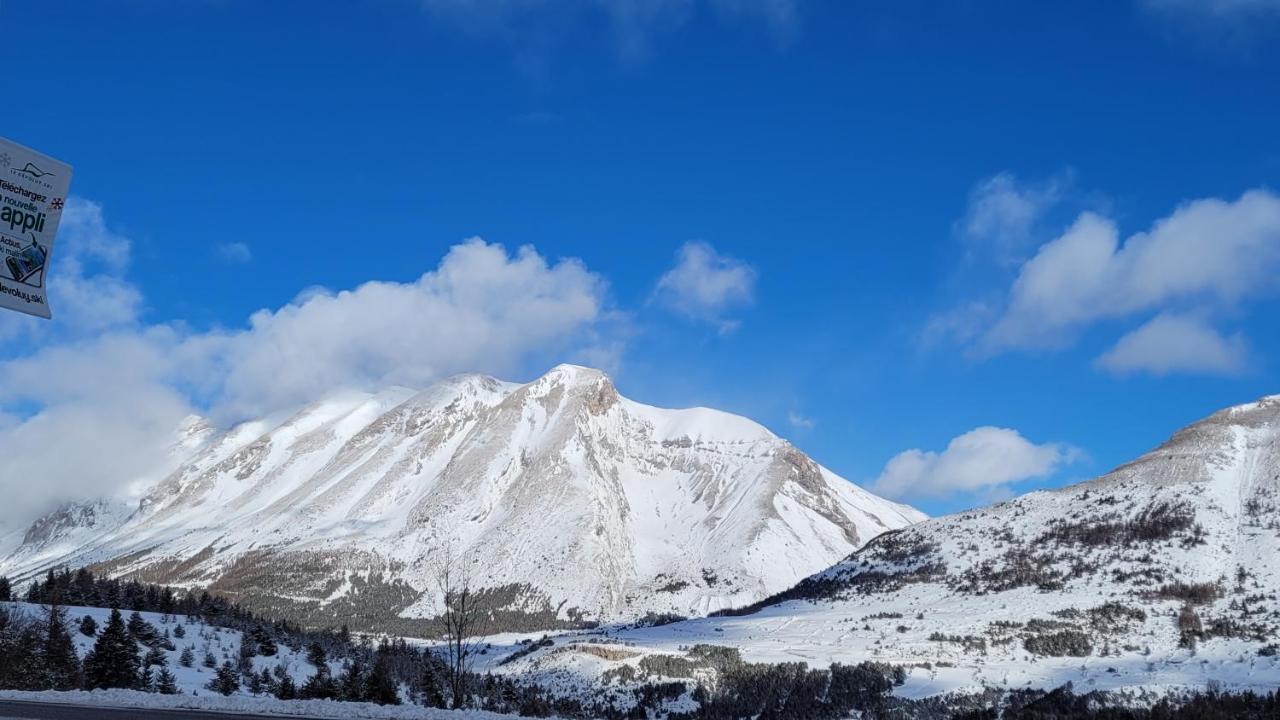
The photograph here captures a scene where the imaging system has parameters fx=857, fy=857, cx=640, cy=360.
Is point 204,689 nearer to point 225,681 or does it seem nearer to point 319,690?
point 225,681

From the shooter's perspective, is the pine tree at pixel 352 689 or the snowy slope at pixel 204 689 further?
the pine tree at pixel 352 689

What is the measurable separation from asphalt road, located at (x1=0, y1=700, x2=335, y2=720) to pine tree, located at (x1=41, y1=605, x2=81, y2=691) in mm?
25822

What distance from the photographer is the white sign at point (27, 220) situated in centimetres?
1324

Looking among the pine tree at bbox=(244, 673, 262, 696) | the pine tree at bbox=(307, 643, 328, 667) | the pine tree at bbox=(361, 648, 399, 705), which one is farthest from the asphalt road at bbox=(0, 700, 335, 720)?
the pine tree at bbox=(307, 643, 328, 667)

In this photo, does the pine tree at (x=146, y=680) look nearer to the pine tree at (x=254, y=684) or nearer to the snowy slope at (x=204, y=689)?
the snowy slope at (x=204, y=689)

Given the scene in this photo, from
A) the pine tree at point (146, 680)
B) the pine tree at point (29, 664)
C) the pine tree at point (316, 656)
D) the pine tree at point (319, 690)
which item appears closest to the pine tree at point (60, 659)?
the pine tree at point (29, 664)

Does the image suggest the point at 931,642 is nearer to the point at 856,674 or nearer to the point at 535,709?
the point at 856,674

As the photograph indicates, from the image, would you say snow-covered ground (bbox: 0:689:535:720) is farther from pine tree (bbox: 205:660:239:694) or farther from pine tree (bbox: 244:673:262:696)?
pine tree (bbox: 244:673:262:696)

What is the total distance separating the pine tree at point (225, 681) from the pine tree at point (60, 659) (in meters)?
6.65

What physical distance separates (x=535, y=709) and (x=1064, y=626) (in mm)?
48279

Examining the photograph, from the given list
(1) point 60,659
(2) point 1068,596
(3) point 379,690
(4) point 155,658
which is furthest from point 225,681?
(2) point 1068,596

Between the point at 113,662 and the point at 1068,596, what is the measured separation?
77872mm

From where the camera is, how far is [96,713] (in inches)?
846

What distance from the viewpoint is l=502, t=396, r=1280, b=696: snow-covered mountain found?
6162cm
